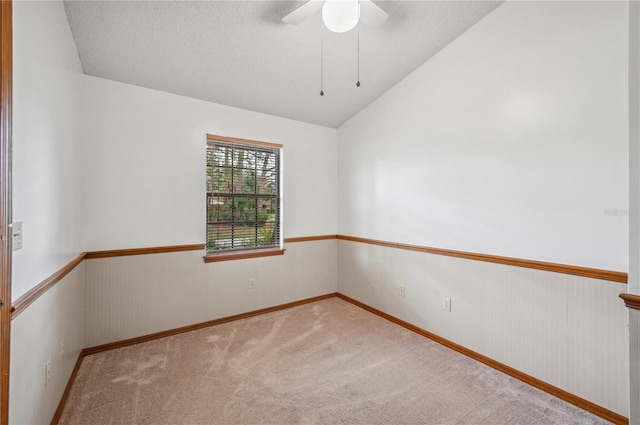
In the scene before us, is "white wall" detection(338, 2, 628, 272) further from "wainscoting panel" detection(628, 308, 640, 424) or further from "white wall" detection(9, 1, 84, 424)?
"white wall" detection(9, 1, 84, 424)

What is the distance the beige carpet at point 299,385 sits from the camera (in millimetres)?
1764

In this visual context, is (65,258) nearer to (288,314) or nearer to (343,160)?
(288,314)

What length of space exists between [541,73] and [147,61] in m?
3.06

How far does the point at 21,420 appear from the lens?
1217 mm

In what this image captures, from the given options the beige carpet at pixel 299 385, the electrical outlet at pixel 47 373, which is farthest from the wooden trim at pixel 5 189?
the beige carpet at pixel 299 385

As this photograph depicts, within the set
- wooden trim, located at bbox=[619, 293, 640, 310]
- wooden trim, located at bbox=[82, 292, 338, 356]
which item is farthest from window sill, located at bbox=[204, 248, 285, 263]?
wooden trim, located at bbox=[619, 293, 640, 310]

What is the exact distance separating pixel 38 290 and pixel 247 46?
2165mm

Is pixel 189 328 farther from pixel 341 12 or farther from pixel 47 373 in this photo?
pixel 341 12

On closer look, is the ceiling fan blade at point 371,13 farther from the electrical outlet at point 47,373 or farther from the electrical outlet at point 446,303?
the electrical outlet at point 47,373

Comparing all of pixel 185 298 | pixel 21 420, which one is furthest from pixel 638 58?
pixel 185 298

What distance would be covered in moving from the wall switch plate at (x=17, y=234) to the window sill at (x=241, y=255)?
1.87m

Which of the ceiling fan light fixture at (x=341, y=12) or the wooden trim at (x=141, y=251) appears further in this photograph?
the wooden trim at (x=141, y=251)

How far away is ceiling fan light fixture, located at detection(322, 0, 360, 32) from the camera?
1736 millimetres

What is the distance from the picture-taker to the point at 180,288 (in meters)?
2.89
